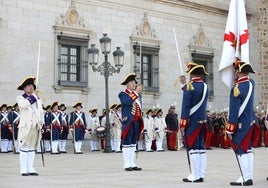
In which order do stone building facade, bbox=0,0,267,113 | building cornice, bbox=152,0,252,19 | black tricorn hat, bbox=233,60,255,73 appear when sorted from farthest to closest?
building cornice, bbox=152,0,252,19 < stone building facade, bbox=0,0,267,113 < black tricorn hat, bbox=233,60,255,73

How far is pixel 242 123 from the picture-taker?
929 centimetres

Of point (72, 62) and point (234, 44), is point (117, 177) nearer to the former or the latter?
point (234, 44)

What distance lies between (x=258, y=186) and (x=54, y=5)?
15.0 m

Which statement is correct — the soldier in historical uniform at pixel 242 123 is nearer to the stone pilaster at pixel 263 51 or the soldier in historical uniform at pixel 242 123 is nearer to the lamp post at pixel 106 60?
the lamp post at pixel 106 60

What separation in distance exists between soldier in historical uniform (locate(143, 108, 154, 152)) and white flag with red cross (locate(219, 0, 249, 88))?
40.1ft

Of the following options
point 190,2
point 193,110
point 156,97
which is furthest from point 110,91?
point 193,110

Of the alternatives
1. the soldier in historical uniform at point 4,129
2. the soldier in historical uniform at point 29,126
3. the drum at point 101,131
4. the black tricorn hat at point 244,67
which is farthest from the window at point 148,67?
the black tricorn hat at point 244,67

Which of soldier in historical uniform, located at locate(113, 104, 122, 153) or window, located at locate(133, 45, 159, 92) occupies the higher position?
window, located at locate(133, 45, 159, 92)

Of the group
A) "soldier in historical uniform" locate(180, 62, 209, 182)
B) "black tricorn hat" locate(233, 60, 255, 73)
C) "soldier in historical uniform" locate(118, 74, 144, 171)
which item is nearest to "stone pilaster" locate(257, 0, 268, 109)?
"soldier in historical uniform" locate(118, 74, 144, 171)

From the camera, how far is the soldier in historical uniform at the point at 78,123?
2106cm

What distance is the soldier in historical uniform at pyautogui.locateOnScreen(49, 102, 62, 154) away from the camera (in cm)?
2062

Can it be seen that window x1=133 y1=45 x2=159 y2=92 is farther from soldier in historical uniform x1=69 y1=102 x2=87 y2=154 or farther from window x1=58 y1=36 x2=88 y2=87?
soldier in historical uniform x1=69 y1=102 x2=87 y2=154

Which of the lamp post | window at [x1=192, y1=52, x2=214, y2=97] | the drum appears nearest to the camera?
the lamp post

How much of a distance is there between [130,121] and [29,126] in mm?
2326
